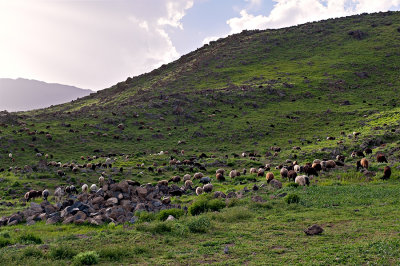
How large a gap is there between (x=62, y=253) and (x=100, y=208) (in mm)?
7926

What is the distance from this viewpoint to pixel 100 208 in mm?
18000

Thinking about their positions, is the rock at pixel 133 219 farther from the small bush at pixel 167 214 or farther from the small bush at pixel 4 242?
the small bush at pixel 4 242

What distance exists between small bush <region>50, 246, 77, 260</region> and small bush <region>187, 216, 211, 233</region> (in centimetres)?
502

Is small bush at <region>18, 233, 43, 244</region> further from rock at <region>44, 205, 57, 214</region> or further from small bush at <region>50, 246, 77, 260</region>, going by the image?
rock at <region>44, 205, 57, 214</region>

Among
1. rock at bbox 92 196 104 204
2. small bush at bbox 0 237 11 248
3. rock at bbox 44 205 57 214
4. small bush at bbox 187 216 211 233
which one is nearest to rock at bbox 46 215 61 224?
rock at bbox 44 205 57 214

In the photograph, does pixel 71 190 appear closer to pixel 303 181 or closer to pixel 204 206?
pixel 204 206

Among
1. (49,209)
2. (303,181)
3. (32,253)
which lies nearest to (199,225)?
(32,253)

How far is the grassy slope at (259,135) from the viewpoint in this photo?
10.9 m

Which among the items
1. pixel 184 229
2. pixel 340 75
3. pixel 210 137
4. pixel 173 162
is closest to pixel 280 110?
pixel 210 137

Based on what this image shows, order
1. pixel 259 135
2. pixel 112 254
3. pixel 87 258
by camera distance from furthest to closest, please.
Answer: pixel 259 135 → pixel 112 254 → pixel 87 258

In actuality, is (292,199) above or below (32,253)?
below

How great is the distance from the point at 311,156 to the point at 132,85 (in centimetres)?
8474

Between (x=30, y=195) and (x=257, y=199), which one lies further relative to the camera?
(x=30, y=195)

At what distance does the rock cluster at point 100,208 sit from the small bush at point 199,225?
11.6 feet
